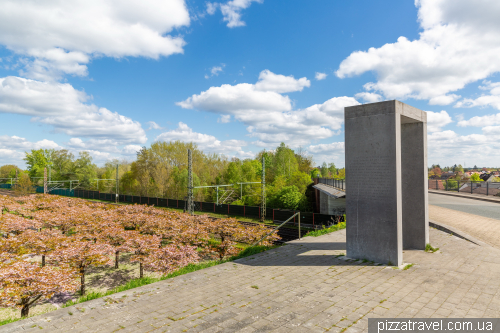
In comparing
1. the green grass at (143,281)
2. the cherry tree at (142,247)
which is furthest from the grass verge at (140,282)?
the cherry tree at (142,247)

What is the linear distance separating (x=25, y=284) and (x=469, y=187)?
136ft

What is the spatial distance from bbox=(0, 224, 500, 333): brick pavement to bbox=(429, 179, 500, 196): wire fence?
90.0 feet

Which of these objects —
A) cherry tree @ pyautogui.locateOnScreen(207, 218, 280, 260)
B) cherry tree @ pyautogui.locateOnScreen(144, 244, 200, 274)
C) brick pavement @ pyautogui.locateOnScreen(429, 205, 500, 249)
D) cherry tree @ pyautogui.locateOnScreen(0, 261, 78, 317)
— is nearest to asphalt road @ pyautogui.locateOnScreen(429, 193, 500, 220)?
brick pavement @ pyautogui.locateOnScreen(429, 205, 500, 249)

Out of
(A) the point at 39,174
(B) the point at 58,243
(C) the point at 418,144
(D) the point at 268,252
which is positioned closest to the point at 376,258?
(D) the point at 268,252

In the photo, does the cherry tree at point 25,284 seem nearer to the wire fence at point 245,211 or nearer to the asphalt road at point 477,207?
the wire fence at point 245,211

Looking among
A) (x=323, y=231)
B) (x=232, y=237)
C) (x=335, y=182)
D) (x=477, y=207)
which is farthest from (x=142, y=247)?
(x=477, y=207)

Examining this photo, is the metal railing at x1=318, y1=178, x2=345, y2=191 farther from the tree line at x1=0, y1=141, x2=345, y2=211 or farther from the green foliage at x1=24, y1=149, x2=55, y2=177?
the green foliage at x1=24, y1=149, x2=55, y2=177

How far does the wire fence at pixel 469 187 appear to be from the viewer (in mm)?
27542

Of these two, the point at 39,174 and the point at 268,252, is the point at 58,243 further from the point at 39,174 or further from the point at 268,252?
the point at 39,174

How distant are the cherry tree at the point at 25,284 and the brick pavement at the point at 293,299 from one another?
110 inches

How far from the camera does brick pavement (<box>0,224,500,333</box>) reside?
4.19 meters

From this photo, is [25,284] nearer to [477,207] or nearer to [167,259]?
[167,259]

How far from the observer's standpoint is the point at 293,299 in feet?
16.4

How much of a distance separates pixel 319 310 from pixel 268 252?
4002mm
